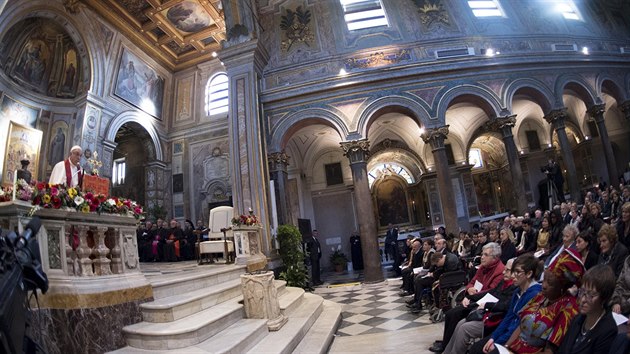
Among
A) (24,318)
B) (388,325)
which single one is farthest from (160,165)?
(24,318)

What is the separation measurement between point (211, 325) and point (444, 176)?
29.2ft

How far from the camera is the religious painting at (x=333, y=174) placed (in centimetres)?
1677

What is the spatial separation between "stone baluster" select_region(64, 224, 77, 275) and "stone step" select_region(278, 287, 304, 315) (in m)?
2.74

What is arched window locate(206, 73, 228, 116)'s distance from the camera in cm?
1486

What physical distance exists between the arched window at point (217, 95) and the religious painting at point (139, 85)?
2119 millimetres

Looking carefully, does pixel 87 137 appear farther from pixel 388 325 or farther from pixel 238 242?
pixel 388 325

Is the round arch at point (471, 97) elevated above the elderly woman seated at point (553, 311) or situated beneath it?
elevated above

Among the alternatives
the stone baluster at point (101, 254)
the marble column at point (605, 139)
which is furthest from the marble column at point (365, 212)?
the marble column at point (605, 139)

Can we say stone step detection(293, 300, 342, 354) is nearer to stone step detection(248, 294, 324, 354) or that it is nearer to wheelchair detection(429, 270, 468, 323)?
stone step detection(248, 294, 324, 354)

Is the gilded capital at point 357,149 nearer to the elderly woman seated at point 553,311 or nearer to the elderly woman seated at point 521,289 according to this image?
the elderly woman seated at point 521,289

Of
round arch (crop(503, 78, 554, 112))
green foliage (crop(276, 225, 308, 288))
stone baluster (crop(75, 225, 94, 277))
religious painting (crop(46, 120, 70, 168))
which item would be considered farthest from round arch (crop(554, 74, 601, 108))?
religious painting (crop(46, 120, 70, 168))

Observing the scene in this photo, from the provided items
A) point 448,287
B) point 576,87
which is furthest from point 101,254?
point 576,87

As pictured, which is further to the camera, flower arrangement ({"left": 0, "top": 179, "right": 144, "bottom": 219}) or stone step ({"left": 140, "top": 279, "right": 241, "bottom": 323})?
stone step ({"left": 140, "top": 279, "right": 241, "bottom": 323})

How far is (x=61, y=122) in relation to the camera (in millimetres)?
11469
